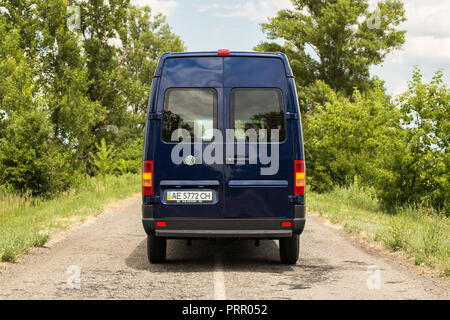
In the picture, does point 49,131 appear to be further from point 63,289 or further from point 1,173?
point 63,289

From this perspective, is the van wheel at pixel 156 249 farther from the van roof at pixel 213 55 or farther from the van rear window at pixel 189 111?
the van roof at pixel 213 55

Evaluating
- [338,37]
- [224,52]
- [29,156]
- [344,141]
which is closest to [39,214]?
[29,156]

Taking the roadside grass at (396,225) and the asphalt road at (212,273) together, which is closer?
the asphalt road at (212,273)

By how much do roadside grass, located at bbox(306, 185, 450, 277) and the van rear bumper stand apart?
1957 millimetres

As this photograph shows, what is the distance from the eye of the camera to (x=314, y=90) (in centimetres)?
3372

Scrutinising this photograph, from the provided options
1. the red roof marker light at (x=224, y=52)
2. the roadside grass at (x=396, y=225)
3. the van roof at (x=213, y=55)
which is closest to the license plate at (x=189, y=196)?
the van roof at (x=213, y=55)

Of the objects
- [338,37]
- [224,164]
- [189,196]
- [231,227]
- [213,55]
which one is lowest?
[231,227]

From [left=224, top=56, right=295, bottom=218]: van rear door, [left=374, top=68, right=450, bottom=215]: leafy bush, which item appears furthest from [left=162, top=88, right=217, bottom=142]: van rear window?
[left=374, top=68, right=450, bottom=215]: leafy bush

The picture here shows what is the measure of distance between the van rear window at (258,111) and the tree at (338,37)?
92.7 ft

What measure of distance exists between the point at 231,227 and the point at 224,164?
83 cm

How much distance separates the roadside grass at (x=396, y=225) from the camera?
7.12 meters

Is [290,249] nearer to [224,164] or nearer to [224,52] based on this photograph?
[224,164]

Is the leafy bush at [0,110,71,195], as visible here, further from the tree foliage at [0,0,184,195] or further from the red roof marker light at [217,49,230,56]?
the red roof marker light at [217,49,230,56]

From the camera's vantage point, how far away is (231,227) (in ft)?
21.2
